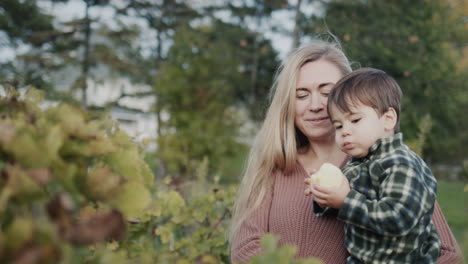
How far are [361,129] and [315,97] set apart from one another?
0.52 meters

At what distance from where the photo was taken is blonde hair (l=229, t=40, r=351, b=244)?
89.2 inches

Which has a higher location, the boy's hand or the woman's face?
the woman's face

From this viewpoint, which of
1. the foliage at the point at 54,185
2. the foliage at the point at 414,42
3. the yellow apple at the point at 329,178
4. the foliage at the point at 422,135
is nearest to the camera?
the foliage at the point at 54,185

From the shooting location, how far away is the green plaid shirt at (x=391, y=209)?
151 centimetres

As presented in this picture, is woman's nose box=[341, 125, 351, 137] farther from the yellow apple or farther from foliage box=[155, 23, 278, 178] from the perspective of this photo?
foliage box=[155, 23, 278, 178]

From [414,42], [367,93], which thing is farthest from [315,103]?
[414,42]

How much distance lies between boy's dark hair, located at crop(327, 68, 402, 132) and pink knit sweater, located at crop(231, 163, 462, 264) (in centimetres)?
53

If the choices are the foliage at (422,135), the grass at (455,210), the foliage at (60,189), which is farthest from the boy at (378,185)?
the grass at (455,210)

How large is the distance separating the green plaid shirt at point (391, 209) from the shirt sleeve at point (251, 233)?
449mm

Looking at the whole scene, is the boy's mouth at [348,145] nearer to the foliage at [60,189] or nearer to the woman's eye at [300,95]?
the woman's eye at [300,95]

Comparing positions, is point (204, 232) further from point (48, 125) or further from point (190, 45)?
point (190, 45)

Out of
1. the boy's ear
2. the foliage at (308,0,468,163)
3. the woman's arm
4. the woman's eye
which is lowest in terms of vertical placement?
the woman's arm

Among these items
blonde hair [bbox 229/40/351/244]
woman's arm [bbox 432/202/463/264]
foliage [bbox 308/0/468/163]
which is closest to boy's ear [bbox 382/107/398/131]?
woman's arm [bbox 432/202/463/264]

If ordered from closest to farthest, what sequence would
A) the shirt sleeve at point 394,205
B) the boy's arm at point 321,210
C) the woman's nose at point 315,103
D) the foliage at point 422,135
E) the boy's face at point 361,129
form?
1. the shirt sleeve at point 394,205
2. the boy's face at point 361,129
3. the boy's arm at point 321,210
4. the woman's nose at point 315,103
5. the foliage at point 422,135
